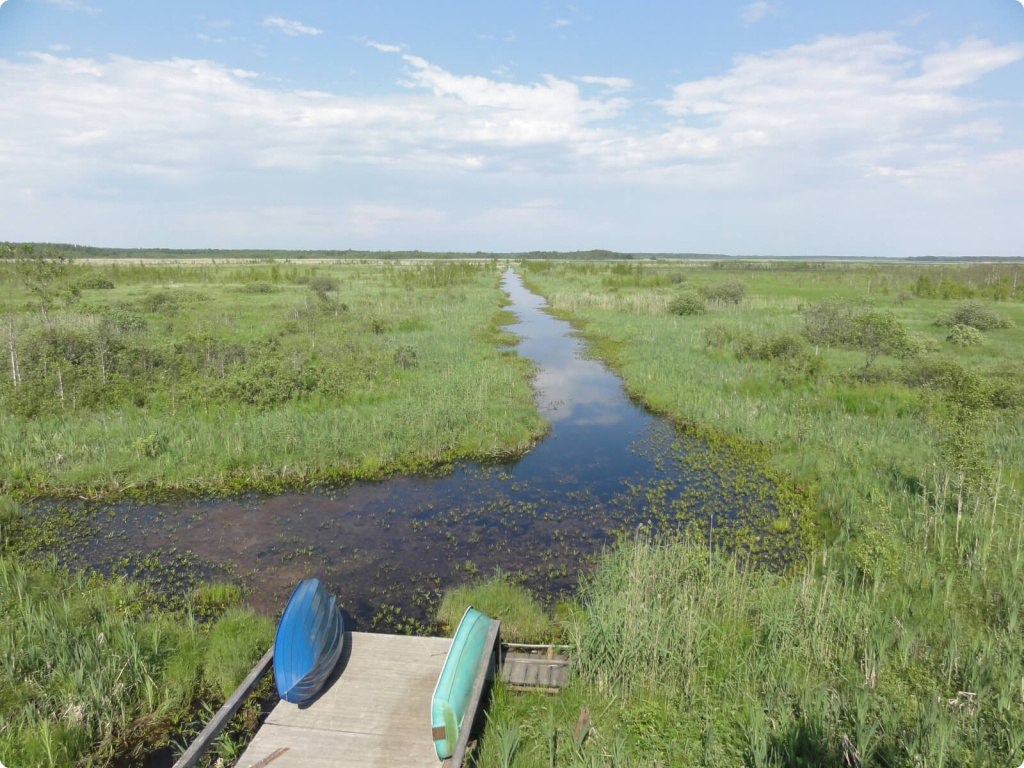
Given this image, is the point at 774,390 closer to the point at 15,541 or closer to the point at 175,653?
the point at 175,653

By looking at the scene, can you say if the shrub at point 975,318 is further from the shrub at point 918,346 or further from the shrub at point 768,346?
the shrub at point 768,346

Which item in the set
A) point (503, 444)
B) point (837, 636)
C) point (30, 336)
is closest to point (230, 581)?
point (503, 444)

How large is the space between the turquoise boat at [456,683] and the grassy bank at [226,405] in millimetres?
9703

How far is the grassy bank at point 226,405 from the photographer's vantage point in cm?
1584

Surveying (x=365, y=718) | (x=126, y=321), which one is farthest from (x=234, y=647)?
(x=126, y=321)

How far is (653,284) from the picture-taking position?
7112 centimetres

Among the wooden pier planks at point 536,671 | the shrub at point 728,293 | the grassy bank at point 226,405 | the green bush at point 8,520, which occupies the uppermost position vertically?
the shrub at point 728,293

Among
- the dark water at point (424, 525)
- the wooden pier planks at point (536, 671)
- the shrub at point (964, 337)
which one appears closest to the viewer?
the wooden pier planks at point (536, 671)

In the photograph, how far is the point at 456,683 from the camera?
22.9ft

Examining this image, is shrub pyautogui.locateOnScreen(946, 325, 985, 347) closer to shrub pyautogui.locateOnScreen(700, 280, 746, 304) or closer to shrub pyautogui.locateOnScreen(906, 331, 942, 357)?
shrub pyautogui.locateOnScreen(906, 331, 942, 357)

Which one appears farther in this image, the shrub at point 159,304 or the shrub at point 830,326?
the shrub at point 159,304

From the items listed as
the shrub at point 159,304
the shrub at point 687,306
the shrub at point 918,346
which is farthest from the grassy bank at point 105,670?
the shrub at point 687,306

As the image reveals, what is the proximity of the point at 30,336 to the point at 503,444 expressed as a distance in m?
20.0

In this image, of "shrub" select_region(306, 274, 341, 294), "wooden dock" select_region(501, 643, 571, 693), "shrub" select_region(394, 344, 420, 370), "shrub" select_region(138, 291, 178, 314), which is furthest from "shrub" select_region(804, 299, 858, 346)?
"shrub" select_region(138, 291, 178, 314)
